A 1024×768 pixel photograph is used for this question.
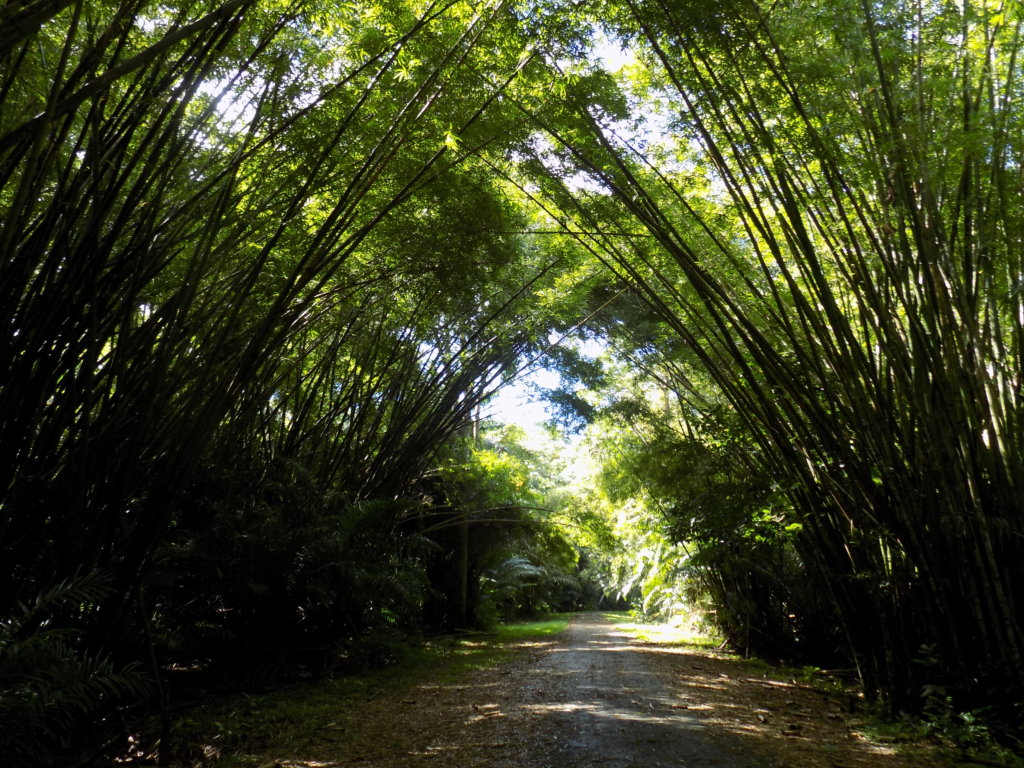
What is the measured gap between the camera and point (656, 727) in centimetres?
308

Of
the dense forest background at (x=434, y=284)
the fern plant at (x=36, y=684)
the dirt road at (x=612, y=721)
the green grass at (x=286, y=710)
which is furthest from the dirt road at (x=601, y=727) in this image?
the fern plant at (x=36, y=684)

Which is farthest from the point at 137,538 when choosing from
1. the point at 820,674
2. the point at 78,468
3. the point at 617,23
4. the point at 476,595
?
the point at 476,595

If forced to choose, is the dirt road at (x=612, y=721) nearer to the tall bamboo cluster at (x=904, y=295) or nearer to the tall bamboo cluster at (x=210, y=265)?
the tall bamboo cluster at (x=904, y=295)

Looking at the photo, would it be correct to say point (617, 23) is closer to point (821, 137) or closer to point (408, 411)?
point (821, 137)

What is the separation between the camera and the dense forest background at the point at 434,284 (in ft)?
8.80

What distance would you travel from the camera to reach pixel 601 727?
3055mm

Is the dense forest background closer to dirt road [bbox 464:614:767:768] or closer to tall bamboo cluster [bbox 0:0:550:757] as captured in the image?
tall bamboo cluster [bbox 0:0:550:757]

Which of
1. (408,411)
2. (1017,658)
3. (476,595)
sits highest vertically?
(408,411)

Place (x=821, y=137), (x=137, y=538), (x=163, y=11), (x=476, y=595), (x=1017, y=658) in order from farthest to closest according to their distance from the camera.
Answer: (x=476, y=595) → (x=163, y=11) → (x=821, y=137) → (x=137, y=538) → (x=1017, y=658)

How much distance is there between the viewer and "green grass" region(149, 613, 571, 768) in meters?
2.79

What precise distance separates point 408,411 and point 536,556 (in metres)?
6.00

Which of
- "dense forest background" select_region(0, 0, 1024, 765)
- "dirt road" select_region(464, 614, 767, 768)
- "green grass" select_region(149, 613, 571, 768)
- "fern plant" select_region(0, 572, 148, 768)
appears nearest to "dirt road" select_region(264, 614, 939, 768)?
"dirt road" select_region(464, 614, 767, 768)

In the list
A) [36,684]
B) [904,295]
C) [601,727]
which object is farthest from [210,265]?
[904,295]

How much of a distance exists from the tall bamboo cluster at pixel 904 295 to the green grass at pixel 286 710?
2.91 meters
